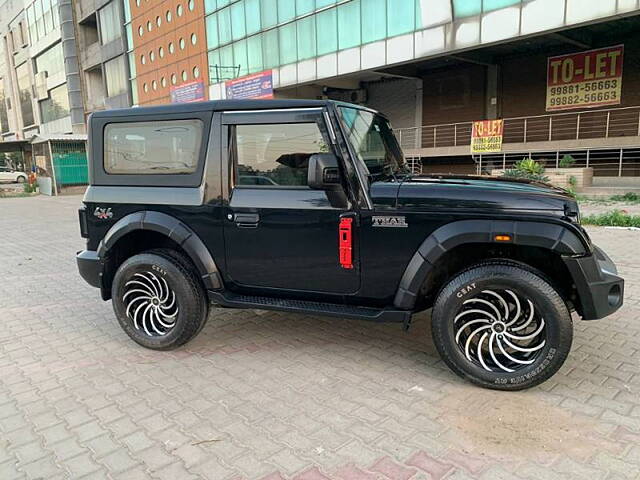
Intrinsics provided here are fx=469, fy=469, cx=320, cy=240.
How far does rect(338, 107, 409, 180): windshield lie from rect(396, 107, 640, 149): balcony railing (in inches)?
645

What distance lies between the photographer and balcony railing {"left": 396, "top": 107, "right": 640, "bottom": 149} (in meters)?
17.3

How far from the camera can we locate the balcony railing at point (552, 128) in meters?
17.3

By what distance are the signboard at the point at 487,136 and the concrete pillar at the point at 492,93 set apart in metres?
2.22

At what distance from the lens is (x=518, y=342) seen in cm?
317

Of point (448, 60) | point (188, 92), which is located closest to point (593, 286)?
point (448, 60)

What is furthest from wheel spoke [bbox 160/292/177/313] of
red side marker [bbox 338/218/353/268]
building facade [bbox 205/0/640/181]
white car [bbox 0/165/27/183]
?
white car [bbox 0/165/27/183]

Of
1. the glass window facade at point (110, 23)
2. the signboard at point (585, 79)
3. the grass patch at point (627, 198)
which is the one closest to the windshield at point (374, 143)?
the grass patch at point (627, 198)

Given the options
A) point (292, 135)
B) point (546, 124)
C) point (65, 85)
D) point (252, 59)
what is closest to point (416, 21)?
point (546, 124)

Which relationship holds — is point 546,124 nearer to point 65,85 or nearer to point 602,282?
point 602,282

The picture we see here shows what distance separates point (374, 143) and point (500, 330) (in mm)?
1741

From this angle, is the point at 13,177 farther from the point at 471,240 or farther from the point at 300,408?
the point at 471,240

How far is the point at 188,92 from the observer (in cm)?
3153

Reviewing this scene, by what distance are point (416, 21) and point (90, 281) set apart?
1764 centimetres

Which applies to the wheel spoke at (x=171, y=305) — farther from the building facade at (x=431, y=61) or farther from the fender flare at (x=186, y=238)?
the building facade at (x=431, y=61)
